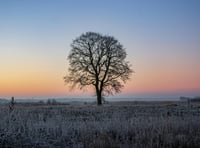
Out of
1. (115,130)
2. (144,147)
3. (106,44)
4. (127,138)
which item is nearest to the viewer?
(144,147)

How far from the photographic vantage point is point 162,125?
1241 cm

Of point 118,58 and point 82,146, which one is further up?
point 118,58

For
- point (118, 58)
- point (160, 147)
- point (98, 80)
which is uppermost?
point (118, 58)

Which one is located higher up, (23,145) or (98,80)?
(98,80)

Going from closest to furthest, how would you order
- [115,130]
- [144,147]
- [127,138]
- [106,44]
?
[144,147]
[127,138]
[115,130]
[106,44]

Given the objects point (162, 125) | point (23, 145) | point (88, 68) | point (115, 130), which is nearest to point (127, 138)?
point (115, 130)

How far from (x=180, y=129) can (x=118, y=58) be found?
3497 centimetres

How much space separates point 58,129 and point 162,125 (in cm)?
374

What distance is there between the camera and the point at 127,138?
424 inches

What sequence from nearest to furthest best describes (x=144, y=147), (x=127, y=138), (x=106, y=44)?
(x=144, y=147)
(x=127, y=138)
(x=106, y=44)

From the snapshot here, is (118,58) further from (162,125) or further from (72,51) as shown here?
(162,125)

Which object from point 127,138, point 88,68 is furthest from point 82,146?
point 88,68

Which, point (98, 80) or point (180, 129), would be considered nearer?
point (180, 129)

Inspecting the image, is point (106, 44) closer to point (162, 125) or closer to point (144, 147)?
point (162, 125)
